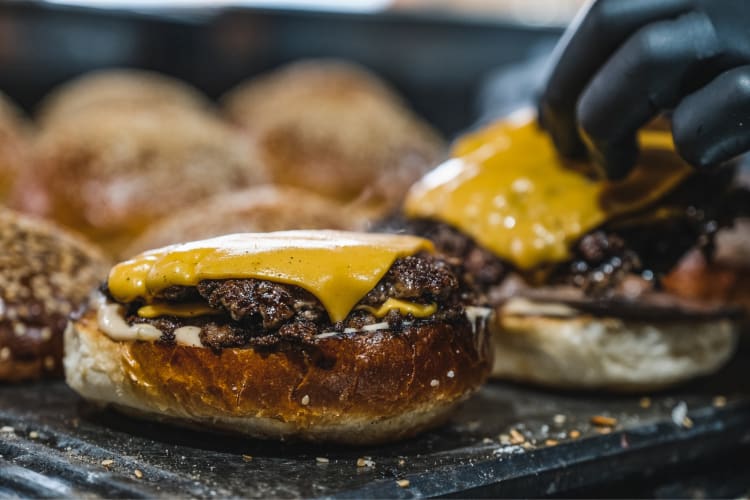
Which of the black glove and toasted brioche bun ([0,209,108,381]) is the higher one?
the black glove

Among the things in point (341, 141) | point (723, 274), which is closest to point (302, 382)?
point (723, 274)

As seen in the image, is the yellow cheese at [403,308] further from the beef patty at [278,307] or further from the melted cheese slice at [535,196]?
the melted cheese slice at [535,196]

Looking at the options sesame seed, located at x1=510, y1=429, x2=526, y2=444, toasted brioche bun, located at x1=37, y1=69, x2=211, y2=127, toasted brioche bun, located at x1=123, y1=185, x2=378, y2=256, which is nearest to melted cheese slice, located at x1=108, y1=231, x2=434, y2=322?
sesame seed, located at x1=510, y1=429, x2=526, y2=444

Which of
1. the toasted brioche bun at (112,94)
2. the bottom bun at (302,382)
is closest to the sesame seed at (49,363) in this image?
the bottom bun at (302,382)

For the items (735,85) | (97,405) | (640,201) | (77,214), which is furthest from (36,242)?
(735,85)

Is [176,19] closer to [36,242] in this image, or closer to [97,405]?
[36,242]

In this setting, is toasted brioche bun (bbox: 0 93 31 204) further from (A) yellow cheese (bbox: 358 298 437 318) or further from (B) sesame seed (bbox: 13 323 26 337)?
(A) yellow cheese (bbox: 358 298 437 318)

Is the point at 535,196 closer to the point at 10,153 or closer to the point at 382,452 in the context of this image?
the point at 382,452
